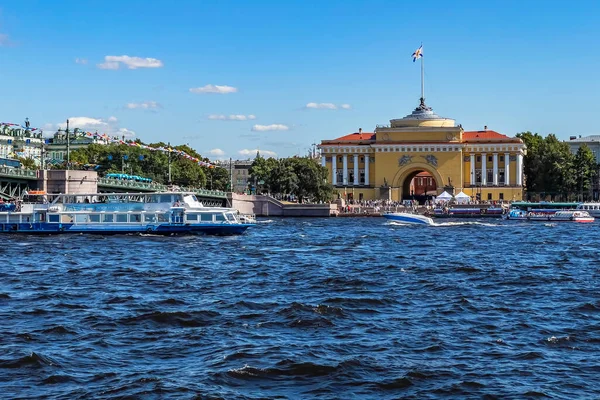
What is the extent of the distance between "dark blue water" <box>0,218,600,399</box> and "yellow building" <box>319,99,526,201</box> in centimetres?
6387

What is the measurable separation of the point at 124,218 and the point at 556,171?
6116cm

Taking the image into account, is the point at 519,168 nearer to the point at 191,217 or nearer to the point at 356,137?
the point at 356,137

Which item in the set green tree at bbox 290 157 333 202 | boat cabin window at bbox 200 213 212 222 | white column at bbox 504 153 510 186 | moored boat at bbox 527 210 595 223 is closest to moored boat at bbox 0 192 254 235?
boat cabin window at bbox 200 213 212 222

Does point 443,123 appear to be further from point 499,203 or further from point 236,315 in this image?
point 236,315

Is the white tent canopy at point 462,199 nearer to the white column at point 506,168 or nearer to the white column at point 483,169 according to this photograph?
the white column at point 483,169

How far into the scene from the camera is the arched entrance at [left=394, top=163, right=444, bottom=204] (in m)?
102

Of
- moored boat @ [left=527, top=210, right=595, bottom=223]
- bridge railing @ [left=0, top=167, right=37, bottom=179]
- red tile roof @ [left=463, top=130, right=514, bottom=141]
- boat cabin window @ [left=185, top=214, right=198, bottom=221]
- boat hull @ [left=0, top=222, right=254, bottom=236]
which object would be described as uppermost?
red tile roof @ [left=463, top=130, right=514, bottom=141]

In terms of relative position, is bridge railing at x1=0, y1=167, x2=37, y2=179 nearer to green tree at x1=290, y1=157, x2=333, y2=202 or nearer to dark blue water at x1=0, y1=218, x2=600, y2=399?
dark blue water at x1=0, y1=218, x2=600, y2=399

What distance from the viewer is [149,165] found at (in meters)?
105

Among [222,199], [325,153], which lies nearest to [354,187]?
[325,153]

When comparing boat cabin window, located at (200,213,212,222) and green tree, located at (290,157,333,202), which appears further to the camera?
green tree, located at (290,157,333,202)

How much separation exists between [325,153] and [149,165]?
776 inches

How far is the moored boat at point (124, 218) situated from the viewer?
54.3 metres

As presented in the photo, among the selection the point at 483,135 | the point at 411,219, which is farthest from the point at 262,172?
the point at 411,219
